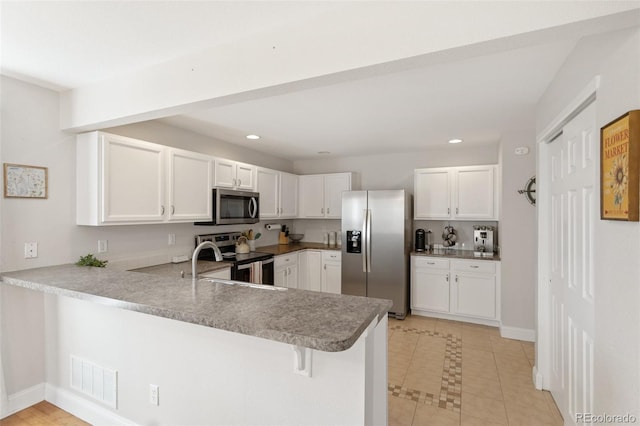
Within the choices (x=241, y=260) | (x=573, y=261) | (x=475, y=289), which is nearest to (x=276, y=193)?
(x=241, y=260)

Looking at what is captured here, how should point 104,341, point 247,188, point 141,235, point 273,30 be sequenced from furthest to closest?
1. point 247,188
2. point 141,235
3. point 104,341
4. point 273,30

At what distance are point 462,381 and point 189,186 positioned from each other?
10.3ft

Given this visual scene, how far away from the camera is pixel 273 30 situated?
1.55 meters

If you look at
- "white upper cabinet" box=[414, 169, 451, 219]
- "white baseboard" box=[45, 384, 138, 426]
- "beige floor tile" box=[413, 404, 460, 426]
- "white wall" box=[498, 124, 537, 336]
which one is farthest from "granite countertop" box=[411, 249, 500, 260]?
"white baseboard" box=[45, 384, 138, 426]

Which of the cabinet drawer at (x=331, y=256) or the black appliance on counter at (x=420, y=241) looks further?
the cabinet drawer at (x=331, y=256)

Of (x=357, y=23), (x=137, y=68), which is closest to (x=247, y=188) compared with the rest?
(x=137, y=68)

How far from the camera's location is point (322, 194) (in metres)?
5.08

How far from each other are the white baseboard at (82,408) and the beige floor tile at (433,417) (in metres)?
1.86

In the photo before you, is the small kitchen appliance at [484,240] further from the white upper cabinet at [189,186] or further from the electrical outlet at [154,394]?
the electrical outlet at [154,394]

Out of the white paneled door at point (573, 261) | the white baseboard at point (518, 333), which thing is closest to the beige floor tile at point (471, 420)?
the white paneled door at point (573, 261)

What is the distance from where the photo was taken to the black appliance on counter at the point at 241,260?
3.43m

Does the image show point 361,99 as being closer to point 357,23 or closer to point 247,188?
point 357,23

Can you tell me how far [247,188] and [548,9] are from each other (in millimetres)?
3447

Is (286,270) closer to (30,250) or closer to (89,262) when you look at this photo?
(89,262)
